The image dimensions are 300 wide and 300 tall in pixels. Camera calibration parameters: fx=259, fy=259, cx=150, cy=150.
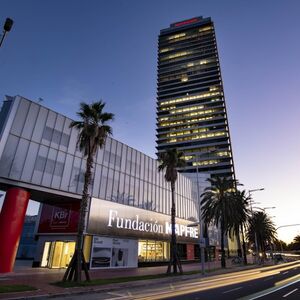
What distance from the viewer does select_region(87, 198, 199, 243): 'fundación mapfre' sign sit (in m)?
35.1

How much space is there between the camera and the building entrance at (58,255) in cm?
3459

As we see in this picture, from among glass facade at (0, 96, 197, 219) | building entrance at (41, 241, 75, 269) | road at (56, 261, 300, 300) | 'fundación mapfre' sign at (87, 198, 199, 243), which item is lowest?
road at (56, 261, 300, 300)

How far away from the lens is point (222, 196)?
42406 mm

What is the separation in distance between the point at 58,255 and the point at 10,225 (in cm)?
1165

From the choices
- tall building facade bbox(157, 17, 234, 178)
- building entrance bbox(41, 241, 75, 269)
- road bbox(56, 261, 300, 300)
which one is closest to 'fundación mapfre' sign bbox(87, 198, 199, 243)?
building entrance bbox(41, 241, 75, 269)

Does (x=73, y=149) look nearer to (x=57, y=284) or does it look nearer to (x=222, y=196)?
(x=57, y=284)

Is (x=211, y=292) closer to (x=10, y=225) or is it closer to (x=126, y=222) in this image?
(x=10, y=225)

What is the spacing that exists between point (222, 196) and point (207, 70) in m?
152

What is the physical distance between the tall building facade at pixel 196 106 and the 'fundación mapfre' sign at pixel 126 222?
9638 centimetres

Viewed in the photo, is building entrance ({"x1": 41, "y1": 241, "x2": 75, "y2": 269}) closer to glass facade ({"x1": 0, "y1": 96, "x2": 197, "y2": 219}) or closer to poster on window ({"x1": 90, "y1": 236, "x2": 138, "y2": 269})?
poster on window ({"x1": 90, "y1": 236, "x2": 138, "y2": 269})

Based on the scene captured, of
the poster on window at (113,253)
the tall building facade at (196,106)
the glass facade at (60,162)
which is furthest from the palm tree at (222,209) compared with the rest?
the tall building facade at (196,106)

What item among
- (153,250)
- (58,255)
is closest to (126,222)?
(153,250)

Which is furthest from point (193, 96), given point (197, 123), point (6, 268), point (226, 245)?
point (6, 268)

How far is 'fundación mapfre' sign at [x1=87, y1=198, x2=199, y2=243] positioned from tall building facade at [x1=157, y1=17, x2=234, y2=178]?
9638 centimetres
